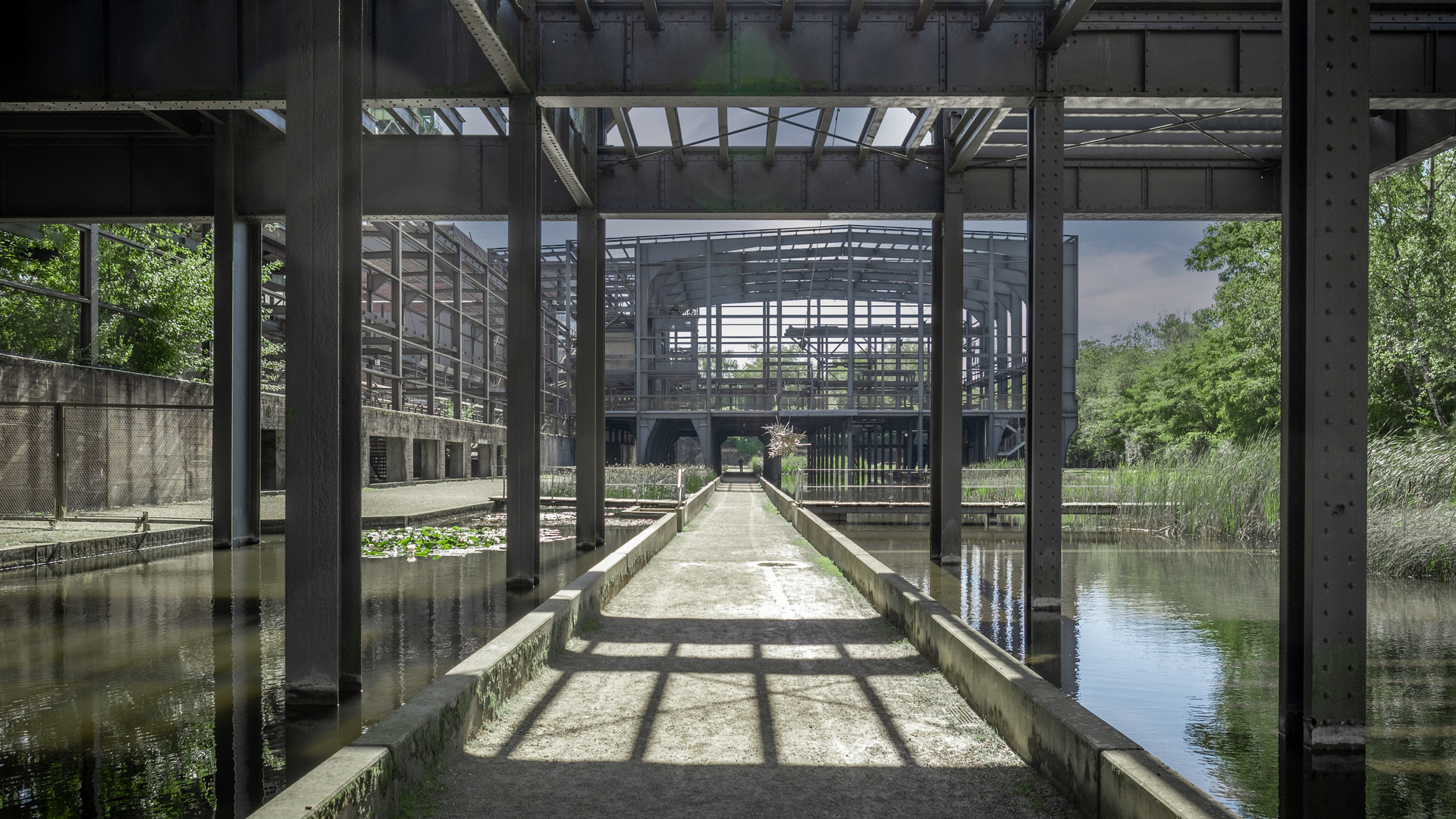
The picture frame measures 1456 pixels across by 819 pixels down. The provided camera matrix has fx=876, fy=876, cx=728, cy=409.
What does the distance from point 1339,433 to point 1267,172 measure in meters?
11.1

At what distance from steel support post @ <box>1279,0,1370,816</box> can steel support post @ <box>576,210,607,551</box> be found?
36.4 feet

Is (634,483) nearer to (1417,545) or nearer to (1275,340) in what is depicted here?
(1417,545)

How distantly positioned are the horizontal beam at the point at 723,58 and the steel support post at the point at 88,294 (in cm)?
1120

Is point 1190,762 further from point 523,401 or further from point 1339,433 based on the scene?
point 523,401

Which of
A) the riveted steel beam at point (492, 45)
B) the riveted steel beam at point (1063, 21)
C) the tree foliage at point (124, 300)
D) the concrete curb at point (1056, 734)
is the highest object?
the riveted steel beam at point (1063, 21)

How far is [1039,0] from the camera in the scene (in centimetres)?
995

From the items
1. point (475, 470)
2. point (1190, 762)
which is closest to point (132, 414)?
point (1190, 762)

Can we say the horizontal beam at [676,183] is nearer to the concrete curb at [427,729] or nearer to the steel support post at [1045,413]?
the steel support post at [1045,413]

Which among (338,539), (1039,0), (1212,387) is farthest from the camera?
(1212,387)

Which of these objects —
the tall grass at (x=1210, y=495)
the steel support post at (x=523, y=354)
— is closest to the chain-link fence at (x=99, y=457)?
the steel support post at (x=523, y=354)

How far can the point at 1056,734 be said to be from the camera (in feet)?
14.1

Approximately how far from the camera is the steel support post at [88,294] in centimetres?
1958

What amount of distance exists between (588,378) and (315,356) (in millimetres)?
9315

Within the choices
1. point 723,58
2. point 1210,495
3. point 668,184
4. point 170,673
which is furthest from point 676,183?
point 1210,495
